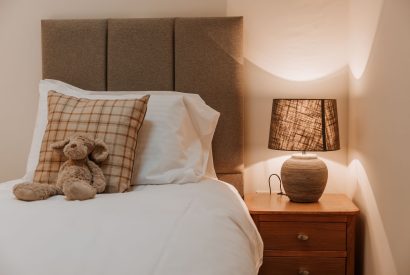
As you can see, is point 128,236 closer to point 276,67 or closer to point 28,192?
point 28,192

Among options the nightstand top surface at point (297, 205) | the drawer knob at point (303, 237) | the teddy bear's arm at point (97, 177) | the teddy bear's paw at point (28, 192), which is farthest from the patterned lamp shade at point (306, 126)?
the teddy bear's paw at point (28, 192)

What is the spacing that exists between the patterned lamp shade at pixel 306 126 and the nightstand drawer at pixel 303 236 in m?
0.34

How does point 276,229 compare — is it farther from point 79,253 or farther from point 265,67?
point 79,253

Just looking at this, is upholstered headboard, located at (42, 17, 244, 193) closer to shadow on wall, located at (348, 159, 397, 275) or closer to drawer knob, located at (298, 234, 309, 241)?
drawer knob, located at (298, 234, 309, 241)

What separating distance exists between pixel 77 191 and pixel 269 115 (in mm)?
1197

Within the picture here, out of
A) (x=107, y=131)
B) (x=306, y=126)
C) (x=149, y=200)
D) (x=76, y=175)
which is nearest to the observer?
(x=149, y=200)

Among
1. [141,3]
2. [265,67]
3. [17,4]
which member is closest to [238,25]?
[265,67]

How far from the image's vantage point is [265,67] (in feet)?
9.05

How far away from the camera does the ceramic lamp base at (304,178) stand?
8.11 ft

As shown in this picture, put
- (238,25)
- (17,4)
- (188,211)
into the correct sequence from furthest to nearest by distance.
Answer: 1. (17,4)
2. (238,25)
3. (188,211)

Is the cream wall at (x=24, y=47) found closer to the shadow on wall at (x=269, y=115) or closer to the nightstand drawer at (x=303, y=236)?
the shadow on wall at (x=269, y=115)

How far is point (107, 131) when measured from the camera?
7.04ft

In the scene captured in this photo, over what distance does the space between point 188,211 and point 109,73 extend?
3.96 ft

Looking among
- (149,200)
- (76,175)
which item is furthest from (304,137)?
(76,175)
